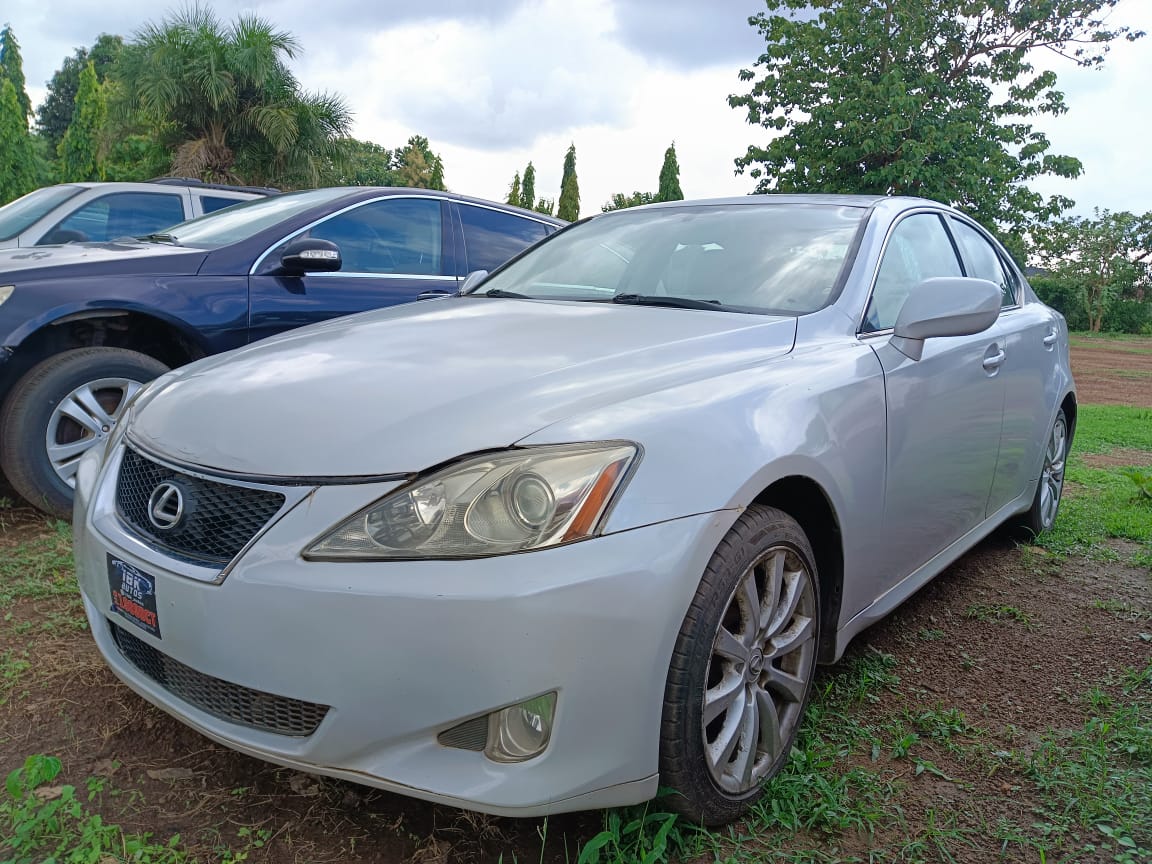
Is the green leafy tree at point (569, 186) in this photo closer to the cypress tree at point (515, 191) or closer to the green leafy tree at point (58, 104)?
the cypress tree at point (515, 191)

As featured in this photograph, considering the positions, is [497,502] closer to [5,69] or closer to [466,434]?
[466,434]

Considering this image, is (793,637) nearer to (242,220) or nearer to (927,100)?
(242,220)

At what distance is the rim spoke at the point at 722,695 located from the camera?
1772 millimetres

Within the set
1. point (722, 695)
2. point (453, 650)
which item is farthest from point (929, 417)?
point (453, 650)

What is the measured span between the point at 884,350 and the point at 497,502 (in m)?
1.44

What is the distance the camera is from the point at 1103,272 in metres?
32.4

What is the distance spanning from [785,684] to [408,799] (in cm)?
91

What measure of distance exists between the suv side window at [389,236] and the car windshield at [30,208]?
8.70ft

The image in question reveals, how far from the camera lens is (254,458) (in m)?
1.71

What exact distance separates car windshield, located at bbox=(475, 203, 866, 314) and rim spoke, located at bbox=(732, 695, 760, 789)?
1131 millimetres

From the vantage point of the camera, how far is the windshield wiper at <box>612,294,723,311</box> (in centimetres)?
261

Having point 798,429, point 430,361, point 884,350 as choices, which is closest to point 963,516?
point 884,350

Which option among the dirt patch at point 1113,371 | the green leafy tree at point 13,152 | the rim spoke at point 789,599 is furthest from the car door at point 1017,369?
the green leafy tree at point 13,152

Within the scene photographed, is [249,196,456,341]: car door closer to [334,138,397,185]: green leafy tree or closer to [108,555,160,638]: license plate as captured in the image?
[108,555,160,638]: license plate
